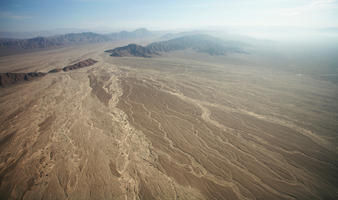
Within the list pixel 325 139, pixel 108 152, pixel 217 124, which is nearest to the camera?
pixel 108 152

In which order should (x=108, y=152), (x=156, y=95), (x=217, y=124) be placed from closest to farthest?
(x=108, y=152) → (x=217, y=124) → (x=156, y=95)

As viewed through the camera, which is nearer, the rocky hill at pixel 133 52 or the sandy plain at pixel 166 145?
the sandy plain at pixel 166 145

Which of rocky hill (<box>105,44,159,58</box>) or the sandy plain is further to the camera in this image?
rocky hill (<box>105,44,159,58</box>)

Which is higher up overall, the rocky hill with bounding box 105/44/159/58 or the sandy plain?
the rocky hill with bounding box 105/44/159/58

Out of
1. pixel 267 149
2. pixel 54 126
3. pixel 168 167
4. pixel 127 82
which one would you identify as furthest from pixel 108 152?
pixel 127 82

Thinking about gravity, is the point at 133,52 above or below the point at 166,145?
above

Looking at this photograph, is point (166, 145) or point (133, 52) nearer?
point (166, 145)

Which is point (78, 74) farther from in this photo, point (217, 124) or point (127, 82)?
point (217, 124)

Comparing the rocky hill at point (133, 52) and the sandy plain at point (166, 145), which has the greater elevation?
the rocky hill at point (133, 52)
